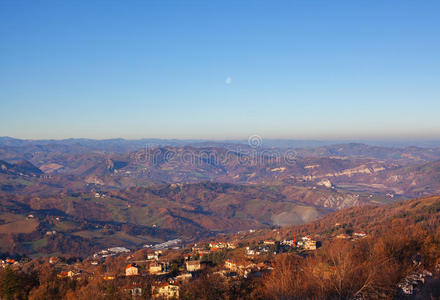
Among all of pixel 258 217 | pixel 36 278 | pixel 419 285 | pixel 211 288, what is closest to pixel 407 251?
pixel 419 285

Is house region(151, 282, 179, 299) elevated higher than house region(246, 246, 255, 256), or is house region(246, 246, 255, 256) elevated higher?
house region(151, 282, 179, 299)

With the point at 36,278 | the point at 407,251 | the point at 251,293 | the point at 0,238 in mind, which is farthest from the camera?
the point at 0,238

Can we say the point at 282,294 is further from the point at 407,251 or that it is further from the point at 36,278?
the point at 36,278

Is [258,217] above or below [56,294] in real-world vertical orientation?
below

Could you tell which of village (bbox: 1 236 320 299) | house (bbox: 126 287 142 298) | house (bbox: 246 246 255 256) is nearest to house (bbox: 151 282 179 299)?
village (bbox: 1 236 320 299)

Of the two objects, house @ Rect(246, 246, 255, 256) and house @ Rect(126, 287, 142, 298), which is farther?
house @ Rect(246, 246, 255, 256)

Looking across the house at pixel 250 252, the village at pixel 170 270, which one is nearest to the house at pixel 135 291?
the village at pixel 170 270

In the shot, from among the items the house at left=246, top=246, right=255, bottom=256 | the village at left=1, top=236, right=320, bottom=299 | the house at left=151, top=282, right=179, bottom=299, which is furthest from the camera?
the house at left=246, top=246, right=255, bottom=256

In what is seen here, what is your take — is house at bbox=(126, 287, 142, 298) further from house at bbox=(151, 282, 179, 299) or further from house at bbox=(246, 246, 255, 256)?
house at bbox=(246, 246, 255, 256)

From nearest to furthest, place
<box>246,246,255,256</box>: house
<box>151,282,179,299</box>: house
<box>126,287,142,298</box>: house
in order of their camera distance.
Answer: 1. <box>151,282,179,299</box>: house
2. <box>126,287,142,298</box>: house
3. <box>246,246,255,256</box>: house

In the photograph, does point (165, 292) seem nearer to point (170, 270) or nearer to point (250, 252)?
point (170, 270)

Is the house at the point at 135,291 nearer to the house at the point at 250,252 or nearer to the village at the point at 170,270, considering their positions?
the village at the point at 170,270
